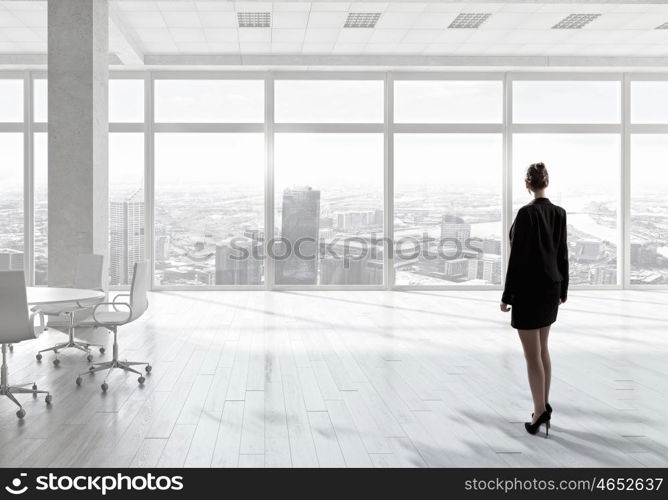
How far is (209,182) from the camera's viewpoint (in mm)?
11773

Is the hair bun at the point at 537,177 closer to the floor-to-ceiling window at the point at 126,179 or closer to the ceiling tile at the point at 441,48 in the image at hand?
the ceiling tile at the point at 441,48

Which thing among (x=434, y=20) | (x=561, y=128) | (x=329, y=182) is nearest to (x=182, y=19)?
(x=434, y=20)

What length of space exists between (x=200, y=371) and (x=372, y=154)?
23.5ft

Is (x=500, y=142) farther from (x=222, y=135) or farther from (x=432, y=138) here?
(x=222, y=135)

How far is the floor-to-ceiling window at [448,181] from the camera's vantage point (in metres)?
11.8

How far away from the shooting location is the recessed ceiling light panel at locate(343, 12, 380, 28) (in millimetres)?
9094

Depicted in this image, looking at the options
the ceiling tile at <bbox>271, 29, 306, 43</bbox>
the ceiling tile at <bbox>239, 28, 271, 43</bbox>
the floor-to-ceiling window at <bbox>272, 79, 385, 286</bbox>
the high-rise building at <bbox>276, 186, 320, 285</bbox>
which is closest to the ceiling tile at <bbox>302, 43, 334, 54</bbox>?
the ceiling tile at <bbox>271, 29, 306, 43</bbox>

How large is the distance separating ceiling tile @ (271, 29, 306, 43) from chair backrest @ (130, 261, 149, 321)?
5.47 meters

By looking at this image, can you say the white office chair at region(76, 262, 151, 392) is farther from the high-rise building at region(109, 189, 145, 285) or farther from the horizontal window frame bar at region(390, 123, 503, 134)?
the horizontal window frame bar at region(390, 123, 503, 134)

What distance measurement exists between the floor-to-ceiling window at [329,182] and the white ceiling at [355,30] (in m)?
0.94

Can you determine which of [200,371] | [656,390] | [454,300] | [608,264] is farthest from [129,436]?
[608,264]

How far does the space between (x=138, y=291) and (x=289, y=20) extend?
5.41m

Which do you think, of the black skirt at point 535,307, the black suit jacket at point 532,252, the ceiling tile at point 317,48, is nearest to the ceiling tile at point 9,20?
the ceiling tile at point 317,48

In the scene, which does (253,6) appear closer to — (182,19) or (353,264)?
(182,19)
